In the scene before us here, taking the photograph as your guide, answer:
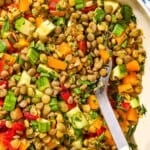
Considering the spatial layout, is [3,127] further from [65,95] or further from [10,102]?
[65,95]

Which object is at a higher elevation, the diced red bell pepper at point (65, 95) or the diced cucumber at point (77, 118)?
the diced red bell pepper at point (65, 95)

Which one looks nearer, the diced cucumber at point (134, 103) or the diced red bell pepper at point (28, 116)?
the diced red bell pepper at point (28, 116)

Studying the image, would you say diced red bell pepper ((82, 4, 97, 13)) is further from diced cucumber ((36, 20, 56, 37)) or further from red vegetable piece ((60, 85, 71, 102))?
red vegetable piece ((60, 85, 71, 102))

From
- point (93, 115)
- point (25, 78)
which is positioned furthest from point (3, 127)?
point (93, 115)

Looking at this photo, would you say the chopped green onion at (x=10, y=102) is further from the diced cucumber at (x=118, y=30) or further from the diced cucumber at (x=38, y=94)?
the diced cucumber at (x=118, y=30)

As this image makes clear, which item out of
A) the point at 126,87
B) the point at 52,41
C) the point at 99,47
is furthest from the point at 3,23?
the point at 126,87

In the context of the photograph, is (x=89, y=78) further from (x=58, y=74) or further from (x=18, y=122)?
(x=18, y=122)

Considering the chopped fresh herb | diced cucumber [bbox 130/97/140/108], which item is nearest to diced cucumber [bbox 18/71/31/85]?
the chopped fresh herb

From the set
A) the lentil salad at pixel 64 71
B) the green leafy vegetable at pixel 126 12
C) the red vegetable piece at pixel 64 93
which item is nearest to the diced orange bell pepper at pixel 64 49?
the lentil salad at pixel 64 71
